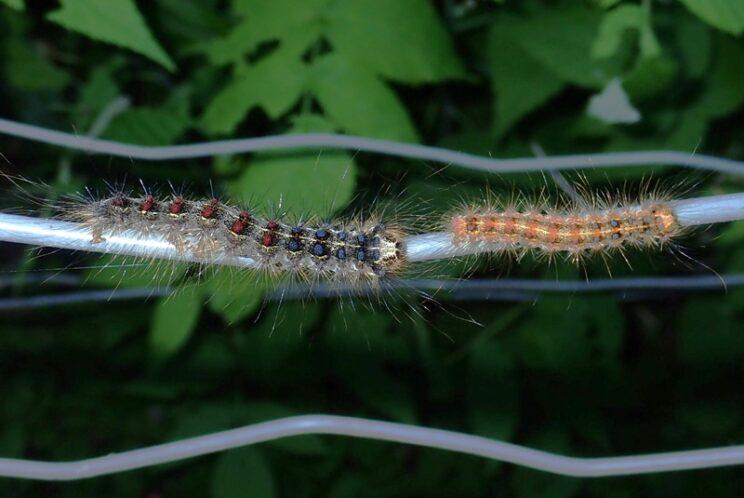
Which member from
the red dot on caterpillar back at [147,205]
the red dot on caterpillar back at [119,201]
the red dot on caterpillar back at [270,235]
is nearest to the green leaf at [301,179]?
the red dot on caterpillar back at [270,235]

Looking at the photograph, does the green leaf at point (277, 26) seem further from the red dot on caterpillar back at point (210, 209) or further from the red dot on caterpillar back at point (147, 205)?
the red dot on caterpillar back at point (147, 205)

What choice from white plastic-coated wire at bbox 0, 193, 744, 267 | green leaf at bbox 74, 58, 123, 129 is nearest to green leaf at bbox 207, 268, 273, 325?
white plastic-coated wire at bbox 0, 193, 744, 267

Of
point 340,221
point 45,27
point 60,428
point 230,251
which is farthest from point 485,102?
point 60,428

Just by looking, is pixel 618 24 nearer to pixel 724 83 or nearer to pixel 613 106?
pixel 613 106

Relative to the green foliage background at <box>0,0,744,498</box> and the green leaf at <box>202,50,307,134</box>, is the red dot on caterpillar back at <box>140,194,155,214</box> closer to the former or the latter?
the green foliage background at <box>0,0,744,498</box>

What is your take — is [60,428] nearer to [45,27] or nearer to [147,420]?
[147,420]

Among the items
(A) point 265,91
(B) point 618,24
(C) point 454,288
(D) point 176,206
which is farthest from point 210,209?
(B) point 618,24
